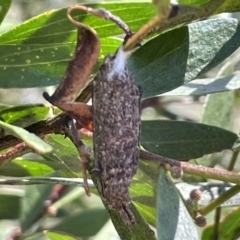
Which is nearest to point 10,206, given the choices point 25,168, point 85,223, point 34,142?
point 85,223

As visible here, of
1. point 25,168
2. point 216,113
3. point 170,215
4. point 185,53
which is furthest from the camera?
point 216,113

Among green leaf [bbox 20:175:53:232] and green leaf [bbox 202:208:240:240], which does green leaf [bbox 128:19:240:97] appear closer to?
green leaf [bbox 202:208:240:240]

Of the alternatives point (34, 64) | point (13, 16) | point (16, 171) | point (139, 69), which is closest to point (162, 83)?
point (139, 69)

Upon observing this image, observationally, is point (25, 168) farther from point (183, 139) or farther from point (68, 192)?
point (68, 192)

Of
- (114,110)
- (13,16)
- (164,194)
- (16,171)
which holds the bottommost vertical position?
(13,16)

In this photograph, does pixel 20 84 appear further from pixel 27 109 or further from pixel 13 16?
pixel 13 16

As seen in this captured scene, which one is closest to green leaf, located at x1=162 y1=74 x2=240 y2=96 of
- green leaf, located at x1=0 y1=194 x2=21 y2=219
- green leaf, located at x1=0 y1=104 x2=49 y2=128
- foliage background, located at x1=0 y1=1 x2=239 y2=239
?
foliage background, located at x1=0 y1=1 x2=239 y2=239

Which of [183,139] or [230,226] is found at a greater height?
[183,139]

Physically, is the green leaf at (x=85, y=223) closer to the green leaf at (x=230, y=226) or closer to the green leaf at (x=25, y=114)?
the green leaf at (x=230, y=226)
